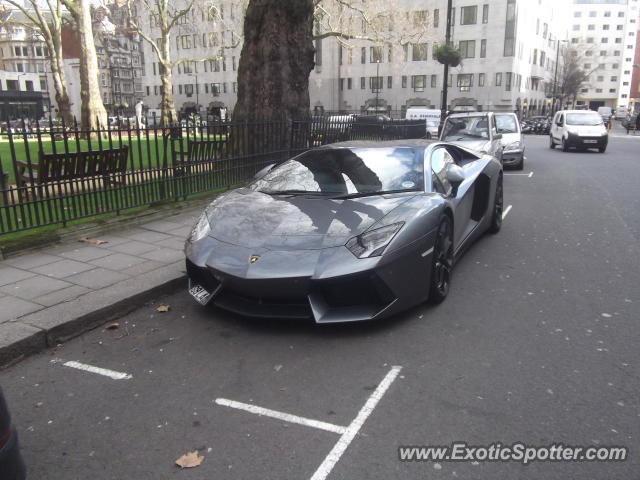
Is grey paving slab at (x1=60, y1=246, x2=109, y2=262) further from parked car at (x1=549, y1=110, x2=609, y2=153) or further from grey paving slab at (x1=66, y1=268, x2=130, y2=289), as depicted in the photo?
parked car at (x1=549, y1=110, x2=609, y2=153)

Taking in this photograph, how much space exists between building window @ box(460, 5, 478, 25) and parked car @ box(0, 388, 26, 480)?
71.6 metres

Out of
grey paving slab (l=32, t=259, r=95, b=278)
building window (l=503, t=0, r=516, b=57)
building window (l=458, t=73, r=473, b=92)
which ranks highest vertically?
building window (l=503, t=0, r=516, b=57)

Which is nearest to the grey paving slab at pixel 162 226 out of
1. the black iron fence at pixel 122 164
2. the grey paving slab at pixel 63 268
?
the black iron fence at pixel 122 164

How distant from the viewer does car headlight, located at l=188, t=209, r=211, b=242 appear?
4.50 meters

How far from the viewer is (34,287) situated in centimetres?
484

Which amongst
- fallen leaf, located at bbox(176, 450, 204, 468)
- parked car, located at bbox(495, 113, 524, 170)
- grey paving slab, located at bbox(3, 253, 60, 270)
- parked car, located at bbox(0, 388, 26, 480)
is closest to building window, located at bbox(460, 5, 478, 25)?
parked car, located at bbox(495, 113, 524, 170)

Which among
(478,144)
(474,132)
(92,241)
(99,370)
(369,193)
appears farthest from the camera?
(474,132)

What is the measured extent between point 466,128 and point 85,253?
33.0 ft

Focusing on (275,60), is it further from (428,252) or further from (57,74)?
(57,74)

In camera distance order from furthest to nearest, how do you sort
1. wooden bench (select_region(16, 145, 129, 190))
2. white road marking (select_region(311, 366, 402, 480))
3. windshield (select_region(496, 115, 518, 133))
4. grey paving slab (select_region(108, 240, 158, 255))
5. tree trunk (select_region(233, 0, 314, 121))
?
windshield (select_region(496, 115, 518, 133))
tree trunk (select_region(233, 0, 314, 121))
wooden bench (select_region(16, 145, 129, 190))
grey paving slab (select_region(108, 240, 158, 255))
white road marking (select_region(311, 366, 402, 480))

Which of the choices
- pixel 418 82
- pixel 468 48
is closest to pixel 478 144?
pixel 468 48

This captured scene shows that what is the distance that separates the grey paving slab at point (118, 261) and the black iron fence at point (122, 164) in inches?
45.6

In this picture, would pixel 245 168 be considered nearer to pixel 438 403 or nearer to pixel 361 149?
pixel 361 149

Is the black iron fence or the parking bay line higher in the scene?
the black iron fence
